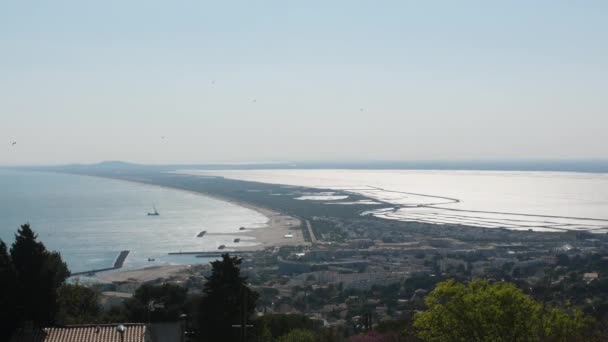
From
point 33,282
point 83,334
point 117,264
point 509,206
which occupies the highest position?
point 33,282

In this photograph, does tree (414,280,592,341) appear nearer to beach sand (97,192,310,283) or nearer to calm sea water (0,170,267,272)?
Answer: beach sand (97,192,310,283)

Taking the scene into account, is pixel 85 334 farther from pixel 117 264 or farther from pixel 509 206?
pixel 509 206

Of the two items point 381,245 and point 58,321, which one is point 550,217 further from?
point 58,321

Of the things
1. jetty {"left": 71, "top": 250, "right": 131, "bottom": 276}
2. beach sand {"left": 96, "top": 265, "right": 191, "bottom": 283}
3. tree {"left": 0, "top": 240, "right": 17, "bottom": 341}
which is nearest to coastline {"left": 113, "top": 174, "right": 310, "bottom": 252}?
jetty {"left": 71, "top": 250, "right": 131, "bottom": 276}

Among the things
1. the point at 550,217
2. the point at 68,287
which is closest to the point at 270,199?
the point at 550,217

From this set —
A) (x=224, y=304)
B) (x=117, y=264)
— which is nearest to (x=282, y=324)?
(x=224, y=304)

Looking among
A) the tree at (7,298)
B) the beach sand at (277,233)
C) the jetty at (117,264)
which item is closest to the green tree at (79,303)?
the tree at (7,298)
